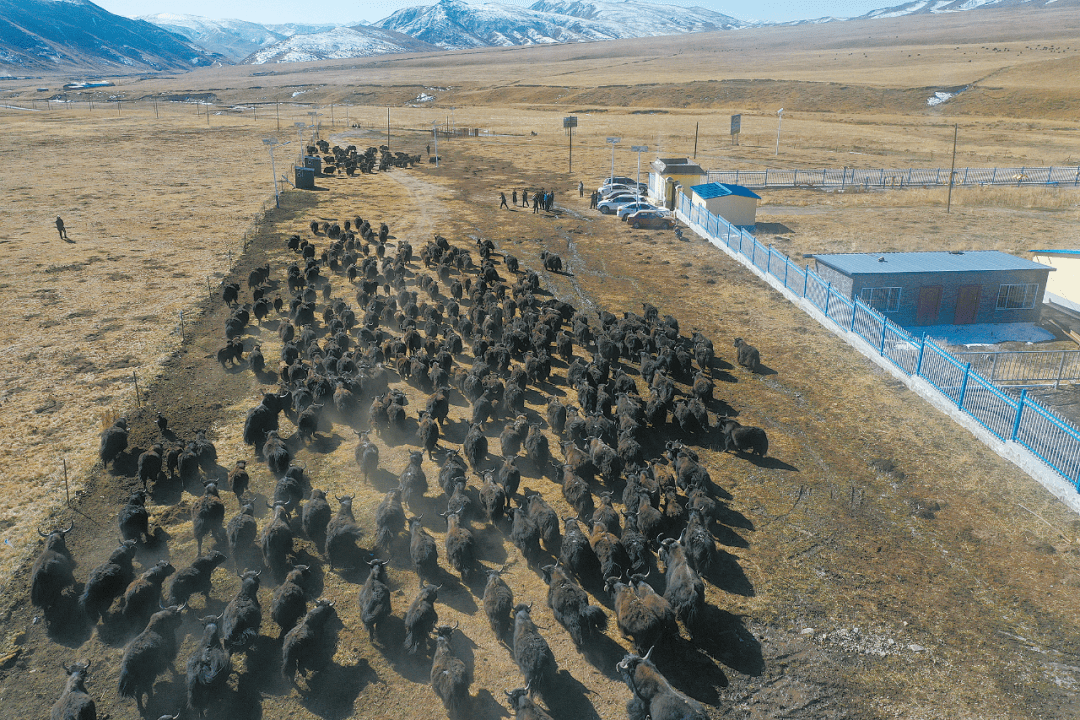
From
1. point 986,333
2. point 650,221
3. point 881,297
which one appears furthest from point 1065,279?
point 650,221

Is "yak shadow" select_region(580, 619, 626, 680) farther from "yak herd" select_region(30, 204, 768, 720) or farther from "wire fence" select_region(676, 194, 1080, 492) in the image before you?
"wire fence" select_region(676, 194, 1080, 492)

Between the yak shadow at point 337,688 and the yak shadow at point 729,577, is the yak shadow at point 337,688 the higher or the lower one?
the lower one

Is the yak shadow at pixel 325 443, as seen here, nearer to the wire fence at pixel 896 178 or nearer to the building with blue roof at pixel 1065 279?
the building with blue roof at pixel 1065 279

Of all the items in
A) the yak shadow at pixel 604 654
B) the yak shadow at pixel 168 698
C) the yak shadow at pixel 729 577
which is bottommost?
the yak shadow at pixel 168 698

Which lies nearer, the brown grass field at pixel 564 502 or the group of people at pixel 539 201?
the brown grass field at pixel 564 502

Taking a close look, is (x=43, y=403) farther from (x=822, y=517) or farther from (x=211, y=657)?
(x=822, y=517)

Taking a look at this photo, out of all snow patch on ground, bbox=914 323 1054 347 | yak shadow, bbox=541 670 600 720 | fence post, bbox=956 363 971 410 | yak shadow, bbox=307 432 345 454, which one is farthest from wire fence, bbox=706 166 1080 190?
yak shadow, bbox=541 670 600 720

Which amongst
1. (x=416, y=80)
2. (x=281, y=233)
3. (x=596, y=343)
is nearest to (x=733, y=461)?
(x=596, y=343)

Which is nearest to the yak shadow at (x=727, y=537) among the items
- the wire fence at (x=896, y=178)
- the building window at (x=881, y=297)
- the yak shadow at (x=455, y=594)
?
the yak shadow at (x=455, y=594)
